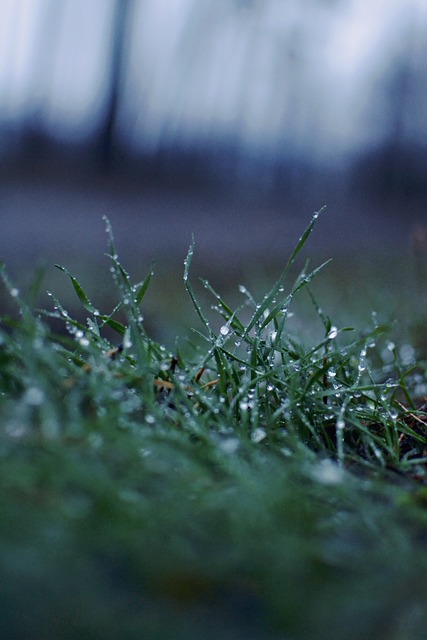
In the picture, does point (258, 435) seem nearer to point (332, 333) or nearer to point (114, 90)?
point (332, 333)

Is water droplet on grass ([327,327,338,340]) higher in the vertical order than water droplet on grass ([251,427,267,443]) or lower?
higher

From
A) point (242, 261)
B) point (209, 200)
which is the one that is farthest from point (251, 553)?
point (209, 200)

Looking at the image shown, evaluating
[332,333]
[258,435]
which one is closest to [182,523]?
[258,435]

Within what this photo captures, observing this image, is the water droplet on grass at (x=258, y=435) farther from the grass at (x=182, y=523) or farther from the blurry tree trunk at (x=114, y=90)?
the blurry tree trunk at (x=114, y=90)

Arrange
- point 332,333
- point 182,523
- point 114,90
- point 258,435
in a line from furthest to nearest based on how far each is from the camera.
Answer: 1. point 114,90
2. point 332,333
3. point 258,435
4. point 182,523

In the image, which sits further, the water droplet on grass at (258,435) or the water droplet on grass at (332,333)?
the water droplet on grass at (332,333)

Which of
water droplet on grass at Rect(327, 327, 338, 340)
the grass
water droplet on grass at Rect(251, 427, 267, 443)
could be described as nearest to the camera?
the grass

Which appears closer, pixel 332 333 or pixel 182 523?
pixel 182 523

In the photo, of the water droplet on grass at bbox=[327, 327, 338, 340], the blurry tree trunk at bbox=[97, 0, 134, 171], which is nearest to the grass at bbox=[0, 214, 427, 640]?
the water droplet on grass at bbox=[327, 327, 338, 340]

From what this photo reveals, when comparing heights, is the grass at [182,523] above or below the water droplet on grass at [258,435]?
above

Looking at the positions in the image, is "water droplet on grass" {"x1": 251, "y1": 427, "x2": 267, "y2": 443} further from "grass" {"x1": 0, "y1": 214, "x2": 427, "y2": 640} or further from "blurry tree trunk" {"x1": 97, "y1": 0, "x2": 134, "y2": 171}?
"blurry tree trunk" {"x1": 97, "y1": 0, "x2": 134, "y2": 171}

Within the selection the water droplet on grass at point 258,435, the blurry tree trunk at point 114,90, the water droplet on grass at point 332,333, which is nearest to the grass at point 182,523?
the water droplet on grass at point 258,435

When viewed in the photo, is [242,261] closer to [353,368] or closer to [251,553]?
[353,368]

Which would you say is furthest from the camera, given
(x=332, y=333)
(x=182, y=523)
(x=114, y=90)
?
(x=114, y=90)
